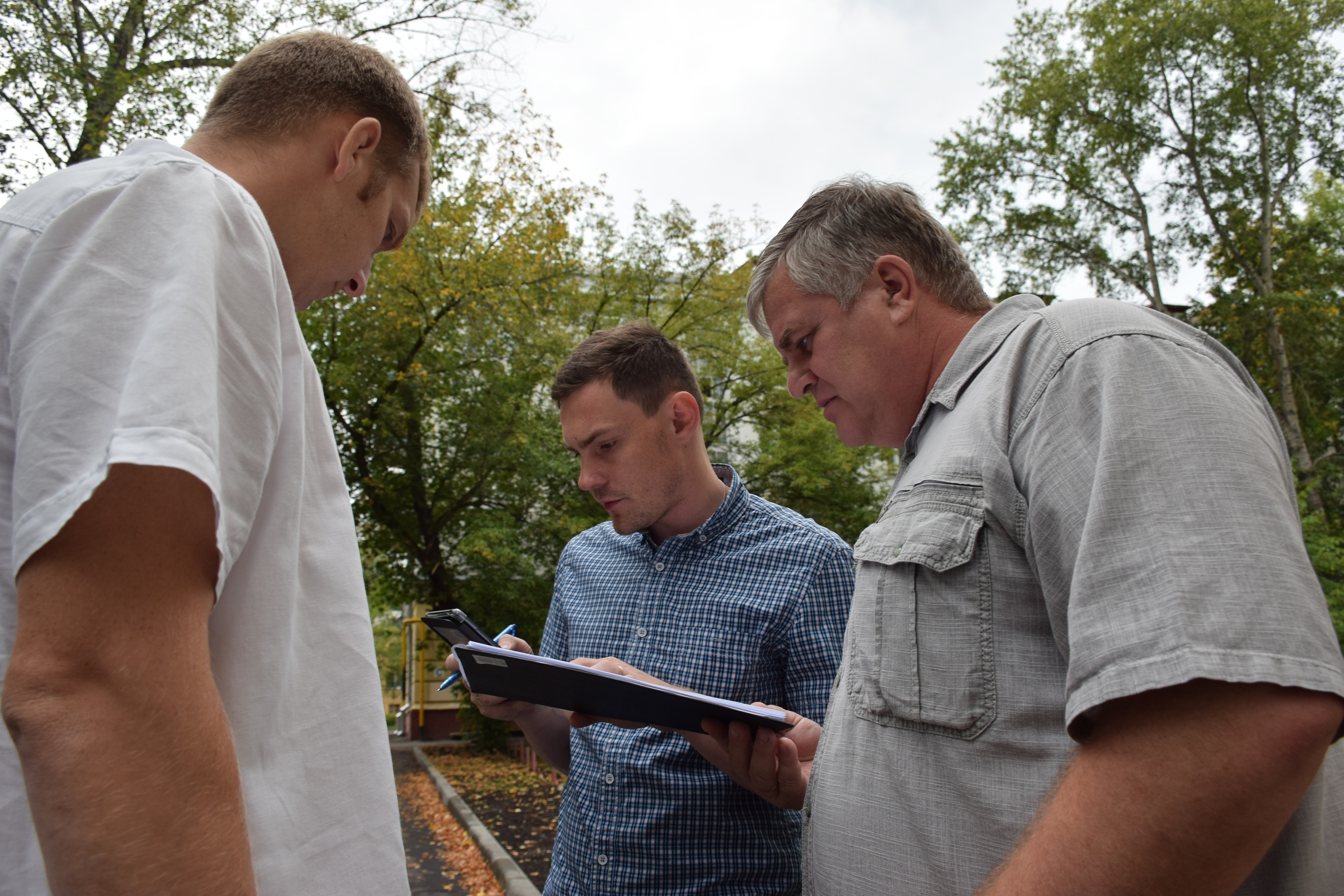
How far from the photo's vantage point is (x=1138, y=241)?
22812mm

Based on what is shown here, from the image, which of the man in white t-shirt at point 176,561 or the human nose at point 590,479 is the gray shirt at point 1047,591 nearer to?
the man in white t-shirt at point 176,561

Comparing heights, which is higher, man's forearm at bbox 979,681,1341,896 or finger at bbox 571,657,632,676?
man's forearm at bbox 979,681,1341,896

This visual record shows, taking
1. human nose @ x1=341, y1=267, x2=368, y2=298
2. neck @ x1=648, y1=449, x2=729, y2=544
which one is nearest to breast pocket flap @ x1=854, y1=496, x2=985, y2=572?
human nose @ x1=341, y1=267, x2=368, y2=298

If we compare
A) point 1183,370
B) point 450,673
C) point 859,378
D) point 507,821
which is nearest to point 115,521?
point 1183,370

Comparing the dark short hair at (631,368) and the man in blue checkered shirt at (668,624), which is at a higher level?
the dark short hair at (631,368)

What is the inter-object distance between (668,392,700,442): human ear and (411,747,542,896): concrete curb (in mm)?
5193

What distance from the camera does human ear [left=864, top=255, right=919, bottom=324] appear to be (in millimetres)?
1944

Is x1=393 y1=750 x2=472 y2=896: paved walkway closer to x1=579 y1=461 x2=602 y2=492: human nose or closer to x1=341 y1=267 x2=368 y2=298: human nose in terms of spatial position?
x1=579 y1=461 x2=602 y2=492: human nose

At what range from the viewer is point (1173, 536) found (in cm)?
100

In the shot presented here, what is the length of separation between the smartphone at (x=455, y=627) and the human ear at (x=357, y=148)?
1.31 m

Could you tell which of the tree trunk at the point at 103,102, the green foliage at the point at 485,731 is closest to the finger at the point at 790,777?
the tree trunk at the point at 103,102

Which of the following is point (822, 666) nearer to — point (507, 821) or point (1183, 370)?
point (1183, 370)

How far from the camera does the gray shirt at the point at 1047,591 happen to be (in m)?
0.97

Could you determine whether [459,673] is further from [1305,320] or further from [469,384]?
[1305,320]
